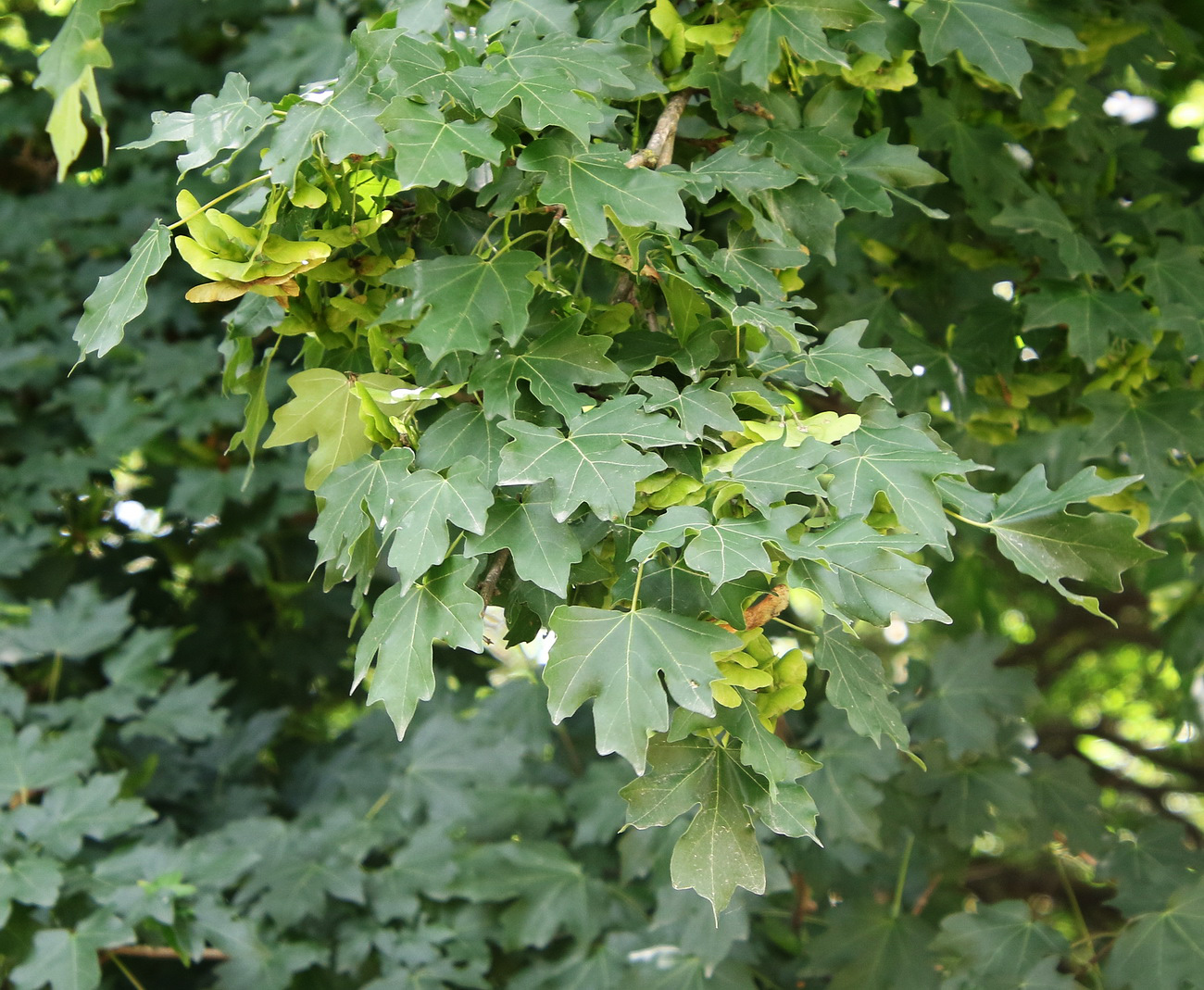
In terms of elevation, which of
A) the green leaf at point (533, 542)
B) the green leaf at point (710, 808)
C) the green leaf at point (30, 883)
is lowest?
the green leaf at point (30, 883)

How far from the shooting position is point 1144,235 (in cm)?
137

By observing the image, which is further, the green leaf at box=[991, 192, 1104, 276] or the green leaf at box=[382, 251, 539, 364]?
the green leaf at box=[991, 192, 1104, 276]

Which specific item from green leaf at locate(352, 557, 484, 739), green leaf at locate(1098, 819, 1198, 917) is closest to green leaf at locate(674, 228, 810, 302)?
green leaf at locate(352, 557, 484, 739)

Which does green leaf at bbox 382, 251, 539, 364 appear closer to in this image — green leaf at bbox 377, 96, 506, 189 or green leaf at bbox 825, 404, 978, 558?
green leaf at bbox 377, 96, 506, 189

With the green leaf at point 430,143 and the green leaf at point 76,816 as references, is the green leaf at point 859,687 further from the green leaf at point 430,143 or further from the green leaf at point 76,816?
the green leaf at point 76,816

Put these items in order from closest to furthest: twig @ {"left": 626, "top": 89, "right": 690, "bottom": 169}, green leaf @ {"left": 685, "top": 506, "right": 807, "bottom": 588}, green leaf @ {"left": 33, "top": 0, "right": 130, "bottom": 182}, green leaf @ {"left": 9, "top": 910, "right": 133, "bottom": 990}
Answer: green leaf @ {"left": 685, "top": 506, "right": 807, "bottom": 588}
twig @ {"left": 626, "top": 89, "right": 690, "bottom": 169}
green leaf @ {"left": 33, "top": 0, "right": 130, "bottom": 182}
green leaf @ {"left": 9, "top": 910, "right": 133, "bottom": 990}

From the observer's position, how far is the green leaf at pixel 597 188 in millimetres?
803

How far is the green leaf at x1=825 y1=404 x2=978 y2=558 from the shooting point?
79 centimetres

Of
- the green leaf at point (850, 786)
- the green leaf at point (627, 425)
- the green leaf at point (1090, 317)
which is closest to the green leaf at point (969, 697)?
the green leaf at point (850, 786)

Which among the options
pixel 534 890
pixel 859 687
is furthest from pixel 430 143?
pixel 534 890

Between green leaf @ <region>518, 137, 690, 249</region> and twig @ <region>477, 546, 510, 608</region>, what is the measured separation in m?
0.26

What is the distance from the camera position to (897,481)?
0.80 meters

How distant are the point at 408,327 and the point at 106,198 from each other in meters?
1.58

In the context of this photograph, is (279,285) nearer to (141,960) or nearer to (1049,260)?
(1049,260)
